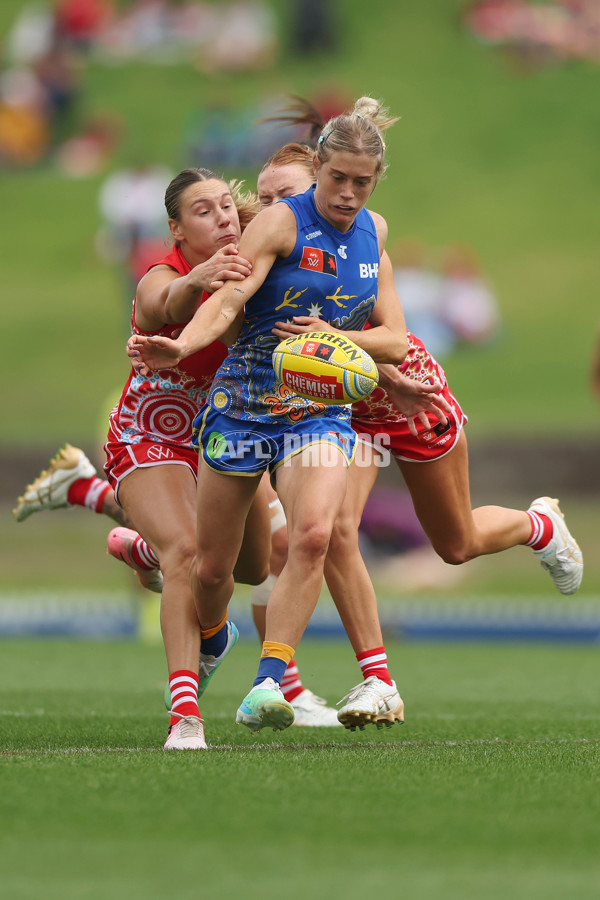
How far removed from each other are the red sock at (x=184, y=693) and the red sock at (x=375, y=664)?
0.66m

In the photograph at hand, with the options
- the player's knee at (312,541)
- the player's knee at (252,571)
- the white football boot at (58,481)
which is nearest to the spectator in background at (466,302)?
the white football boot at (58,481)

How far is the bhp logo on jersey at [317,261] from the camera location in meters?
5.42

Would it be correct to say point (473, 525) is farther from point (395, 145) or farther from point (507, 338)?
point (395, 145)

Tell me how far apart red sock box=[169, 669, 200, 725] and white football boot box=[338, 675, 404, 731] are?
547mm

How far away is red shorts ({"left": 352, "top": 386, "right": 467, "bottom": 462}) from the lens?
20.2 feet

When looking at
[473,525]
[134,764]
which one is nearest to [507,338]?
[473,525]

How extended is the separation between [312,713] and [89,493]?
6.14 feet

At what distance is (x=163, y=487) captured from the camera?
581 cm

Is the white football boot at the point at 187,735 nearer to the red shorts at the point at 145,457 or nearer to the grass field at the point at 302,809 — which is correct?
the grass field at the point at 302,809

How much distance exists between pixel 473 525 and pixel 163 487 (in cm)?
144

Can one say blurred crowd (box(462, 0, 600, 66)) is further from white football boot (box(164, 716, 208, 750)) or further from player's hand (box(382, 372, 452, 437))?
white football boot (box(164, 716, 208, 750))

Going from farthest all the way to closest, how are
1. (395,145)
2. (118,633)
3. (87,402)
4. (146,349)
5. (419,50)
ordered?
(419,50), (395,145), (87,402), (118,633), (146,349)

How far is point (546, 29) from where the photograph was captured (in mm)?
31656

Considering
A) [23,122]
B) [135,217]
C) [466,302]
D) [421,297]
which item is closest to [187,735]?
[421,297]
